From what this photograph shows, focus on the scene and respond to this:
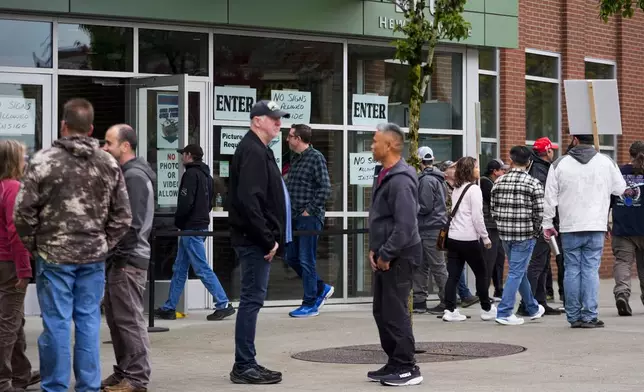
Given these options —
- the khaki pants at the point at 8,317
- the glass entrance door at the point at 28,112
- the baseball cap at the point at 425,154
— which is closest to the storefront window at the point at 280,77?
the baseball cap at the point at 425,154

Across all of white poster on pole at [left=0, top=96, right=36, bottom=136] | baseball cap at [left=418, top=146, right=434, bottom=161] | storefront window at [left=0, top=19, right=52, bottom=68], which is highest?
storefront window at [left=0, top=19, right=52, bottom=68]

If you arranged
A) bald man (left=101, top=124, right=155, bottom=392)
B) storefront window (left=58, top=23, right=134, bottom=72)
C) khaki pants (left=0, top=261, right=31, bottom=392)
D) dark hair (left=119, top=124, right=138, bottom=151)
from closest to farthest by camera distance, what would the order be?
khaki pants (left=0, top=261, right=31, bottom=392) → bald man (left=101, top=124, right=155, bottom=392) → dark hair (left=119, top=124, right=138, bottom=151) → storefront window (left=58, top=23, right=134, bottom=72)

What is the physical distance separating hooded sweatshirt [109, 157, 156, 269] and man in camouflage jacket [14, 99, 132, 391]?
0.82 metres

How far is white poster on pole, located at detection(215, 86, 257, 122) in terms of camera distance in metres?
16.0

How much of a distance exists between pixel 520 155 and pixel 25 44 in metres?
5.83

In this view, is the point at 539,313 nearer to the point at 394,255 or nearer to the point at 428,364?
the point at 428,364

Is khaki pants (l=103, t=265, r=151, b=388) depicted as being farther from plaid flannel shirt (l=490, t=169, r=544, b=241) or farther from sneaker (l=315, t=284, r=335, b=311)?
sneaker (l=315, t=284, r=335, b=311)

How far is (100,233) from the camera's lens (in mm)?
7969

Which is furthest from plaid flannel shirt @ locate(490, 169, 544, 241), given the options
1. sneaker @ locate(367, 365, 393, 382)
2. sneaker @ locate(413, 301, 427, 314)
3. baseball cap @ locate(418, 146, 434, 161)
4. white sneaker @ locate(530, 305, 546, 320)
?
sneaker @ locate(367, 365, 393, 382)

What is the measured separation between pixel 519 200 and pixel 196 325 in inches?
150

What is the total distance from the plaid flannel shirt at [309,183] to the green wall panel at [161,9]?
212cm

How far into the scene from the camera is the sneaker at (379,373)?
935 centimetres

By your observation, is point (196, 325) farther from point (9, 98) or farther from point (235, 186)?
point (235, 186)

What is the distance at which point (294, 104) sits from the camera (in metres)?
16.7
